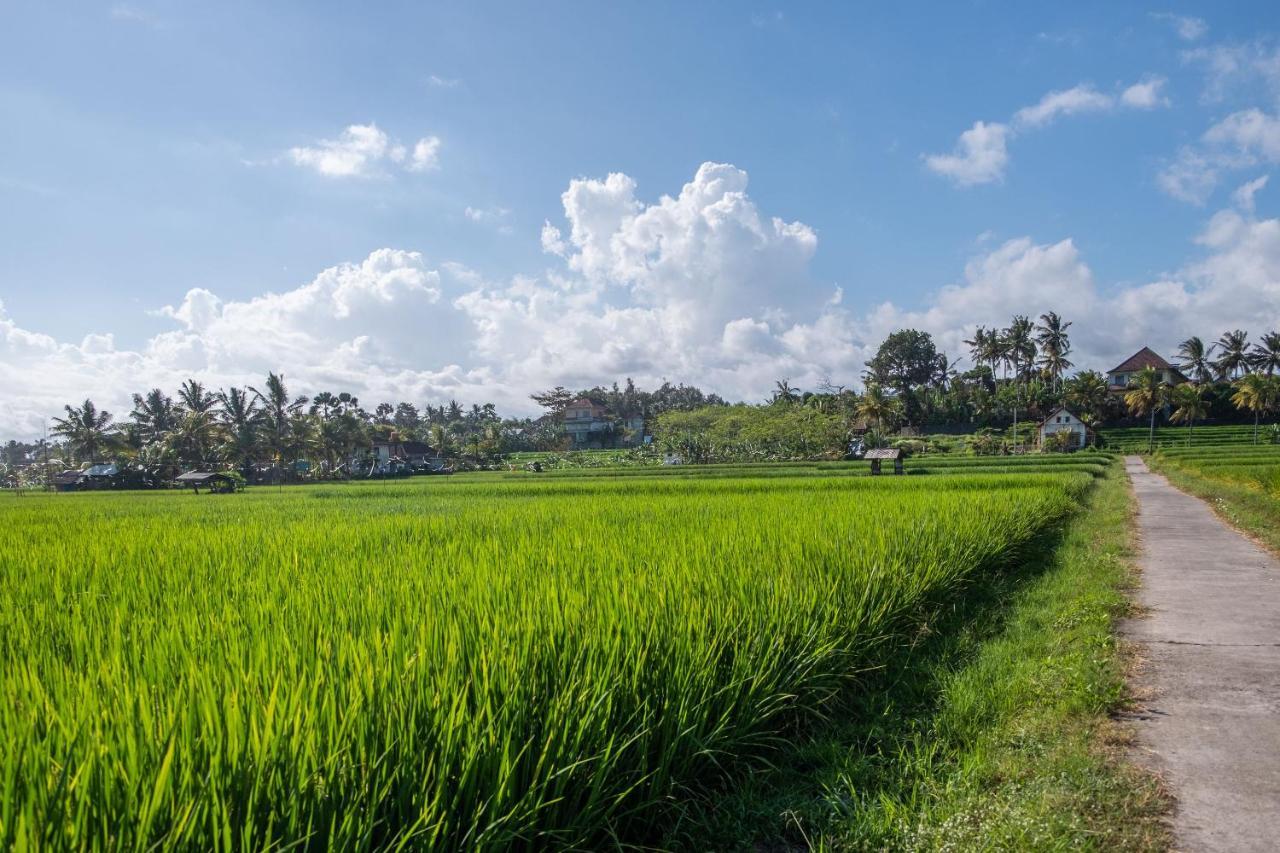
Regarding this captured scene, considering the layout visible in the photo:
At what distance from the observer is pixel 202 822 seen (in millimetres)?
1299

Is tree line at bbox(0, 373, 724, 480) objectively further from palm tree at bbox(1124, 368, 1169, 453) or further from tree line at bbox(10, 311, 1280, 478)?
palm tree at bbox(1124, 368, 1169, 453)

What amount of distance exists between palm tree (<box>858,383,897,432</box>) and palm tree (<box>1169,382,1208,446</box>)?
22445 millimetres

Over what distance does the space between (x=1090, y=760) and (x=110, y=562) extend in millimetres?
7028

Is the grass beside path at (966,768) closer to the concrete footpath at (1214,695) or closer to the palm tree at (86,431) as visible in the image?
the concrete footpath at (1214,695)

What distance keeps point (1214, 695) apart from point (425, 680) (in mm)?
4040

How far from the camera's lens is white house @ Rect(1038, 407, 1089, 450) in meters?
56.8

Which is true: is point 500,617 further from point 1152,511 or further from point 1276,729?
point 1152,511

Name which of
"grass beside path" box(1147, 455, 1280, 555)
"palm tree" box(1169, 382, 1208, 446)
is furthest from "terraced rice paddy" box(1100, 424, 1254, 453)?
"grass beside path" box(1147, 455, 1280, 555)

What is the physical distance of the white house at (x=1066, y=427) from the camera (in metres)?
56.8

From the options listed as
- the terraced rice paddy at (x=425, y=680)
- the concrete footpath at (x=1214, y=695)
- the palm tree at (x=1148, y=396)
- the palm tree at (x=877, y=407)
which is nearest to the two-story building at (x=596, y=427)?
the palm tree at (x=877, y=407)

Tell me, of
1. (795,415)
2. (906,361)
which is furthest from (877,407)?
(906,361)

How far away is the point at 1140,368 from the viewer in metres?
73.4

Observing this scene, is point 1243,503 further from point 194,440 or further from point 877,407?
point 194,440

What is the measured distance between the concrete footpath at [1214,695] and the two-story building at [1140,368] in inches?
3077
